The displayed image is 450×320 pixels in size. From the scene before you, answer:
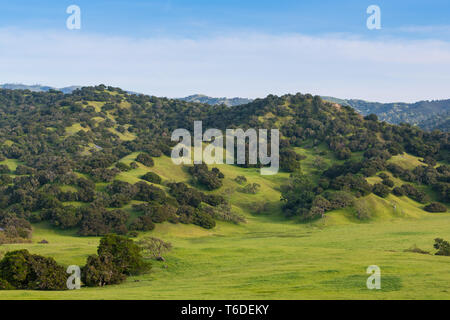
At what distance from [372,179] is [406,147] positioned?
36.4 m

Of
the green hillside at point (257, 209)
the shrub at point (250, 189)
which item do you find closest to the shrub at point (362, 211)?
the green hillside at point (257, 209)

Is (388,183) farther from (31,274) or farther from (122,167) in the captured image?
(31,274)

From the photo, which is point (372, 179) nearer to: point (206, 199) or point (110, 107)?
point (206, 199)

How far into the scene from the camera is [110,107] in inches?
7190

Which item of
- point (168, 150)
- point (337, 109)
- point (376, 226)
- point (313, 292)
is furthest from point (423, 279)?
point (337, 109)

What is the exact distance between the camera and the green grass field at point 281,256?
23875 millimetres

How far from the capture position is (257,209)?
76188 mm

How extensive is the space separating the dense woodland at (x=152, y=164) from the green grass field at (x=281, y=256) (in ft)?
9.86

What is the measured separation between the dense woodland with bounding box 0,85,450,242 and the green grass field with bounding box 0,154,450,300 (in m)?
3.01

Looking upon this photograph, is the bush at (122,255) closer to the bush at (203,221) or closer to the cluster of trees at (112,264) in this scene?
the cluster of trees at (112,264)

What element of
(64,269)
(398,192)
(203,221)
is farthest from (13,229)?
(398,192)

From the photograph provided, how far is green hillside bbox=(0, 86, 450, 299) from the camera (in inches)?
1092

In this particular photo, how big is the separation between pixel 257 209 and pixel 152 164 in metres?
29.2

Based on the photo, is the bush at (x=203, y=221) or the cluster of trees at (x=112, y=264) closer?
the cluster of trees at (x=112, y=264)
